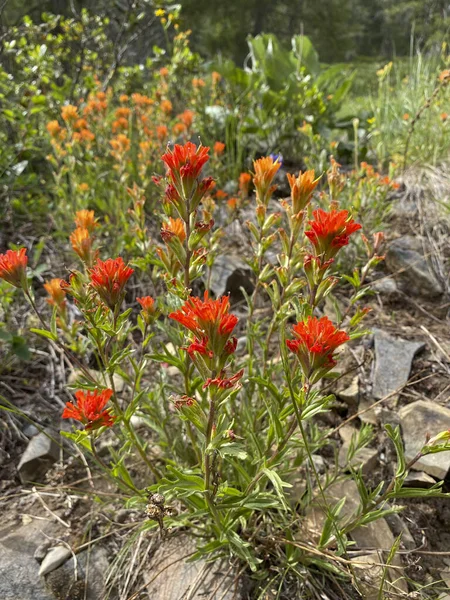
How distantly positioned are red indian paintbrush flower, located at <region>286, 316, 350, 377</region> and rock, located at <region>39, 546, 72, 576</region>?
1.19 m

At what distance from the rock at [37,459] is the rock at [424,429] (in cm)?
145

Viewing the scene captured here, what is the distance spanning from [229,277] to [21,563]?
5.69ft

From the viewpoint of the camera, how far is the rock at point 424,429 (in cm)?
162

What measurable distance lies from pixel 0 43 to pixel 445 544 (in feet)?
12.2

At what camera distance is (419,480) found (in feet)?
5.35

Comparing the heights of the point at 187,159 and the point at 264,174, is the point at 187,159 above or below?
above

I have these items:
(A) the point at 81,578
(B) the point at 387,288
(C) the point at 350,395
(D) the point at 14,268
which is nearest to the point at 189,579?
(A) the point at 81,578

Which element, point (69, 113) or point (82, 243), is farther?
point (69, 113)

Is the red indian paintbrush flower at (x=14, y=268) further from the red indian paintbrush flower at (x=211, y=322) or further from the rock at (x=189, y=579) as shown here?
the rock at (x=189, y=579)

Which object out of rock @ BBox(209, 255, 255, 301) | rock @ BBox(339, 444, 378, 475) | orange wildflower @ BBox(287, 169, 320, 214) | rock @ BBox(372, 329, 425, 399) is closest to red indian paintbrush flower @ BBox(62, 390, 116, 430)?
orange wildflower @ BBox(287, 169, 320, 214)

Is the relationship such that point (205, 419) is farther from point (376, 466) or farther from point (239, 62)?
point (239, 62)

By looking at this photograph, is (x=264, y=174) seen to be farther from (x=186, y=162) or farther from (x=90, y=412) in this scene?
(x=90, y=412)

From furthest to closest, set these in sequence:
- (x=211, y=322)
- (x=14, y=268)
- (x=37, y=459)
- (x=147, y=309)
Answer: (x=37, y=459)
(x=147, y=309)
(x=14, y=268)
(x=211, y=322)

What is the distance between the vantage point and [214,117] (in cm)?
375
